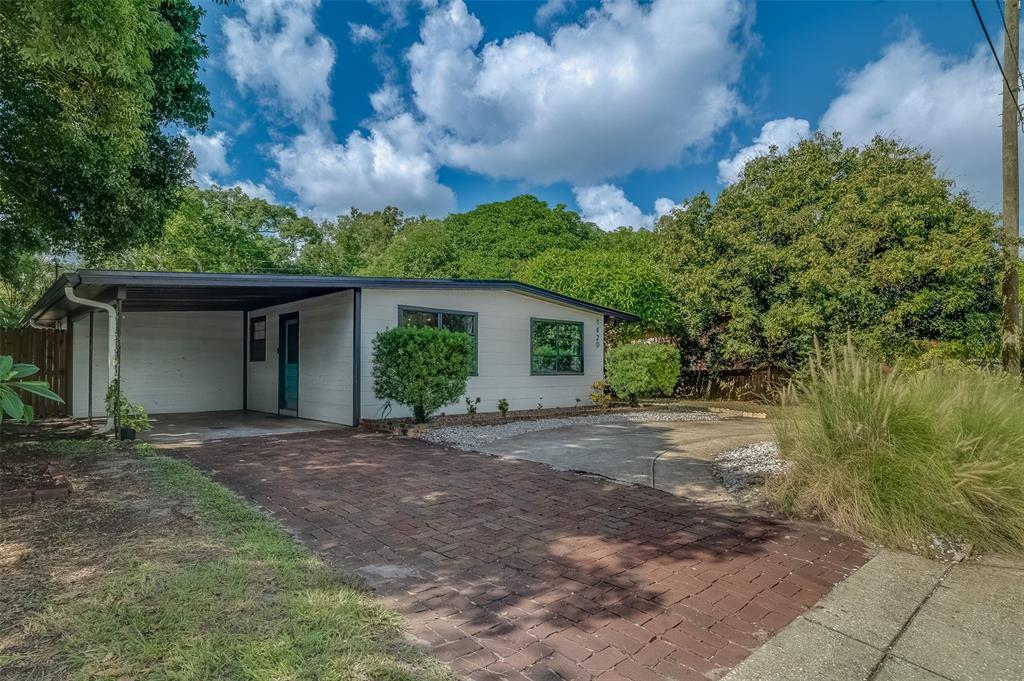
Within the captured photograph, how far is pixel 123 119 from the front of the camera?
5172 millimetres

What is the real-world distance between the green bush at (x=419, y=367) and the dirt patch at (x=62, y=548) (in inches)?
153

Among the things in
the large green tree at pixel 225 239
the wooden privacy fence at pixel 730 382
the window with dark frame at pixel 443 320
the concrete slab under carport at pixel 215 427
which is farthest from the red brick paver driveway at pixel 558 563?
the large green tree at pixel 225 239

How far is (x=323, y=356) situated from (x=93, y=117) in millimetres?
5234

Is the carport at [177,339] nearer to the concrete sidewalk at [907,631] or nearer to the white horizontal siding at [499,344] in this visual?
the white horizontal siding at [499,344]

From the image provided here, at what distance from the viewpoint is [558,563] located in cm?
312

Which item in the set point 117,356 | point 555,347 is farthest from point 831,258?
point 117,356

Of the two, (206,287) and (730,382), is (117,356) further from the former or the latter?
(730,382)

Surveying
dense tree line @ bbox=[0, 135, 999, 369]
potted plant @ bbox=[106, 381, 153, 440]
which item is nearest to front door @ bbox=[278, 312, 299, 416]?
dense tree line @ bbox=[0, 135, 999, 369]

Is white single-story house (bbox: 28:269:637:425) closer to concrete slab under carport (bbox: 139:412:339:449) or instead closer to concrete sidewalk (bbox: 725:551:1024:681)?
concrete slab under carport (bbox: 139:412:339:449)

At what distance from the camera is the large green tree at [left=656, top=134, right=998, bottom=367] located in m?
11.1

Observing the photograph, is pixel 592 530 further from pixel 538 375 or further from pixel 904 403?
pixel 538 375

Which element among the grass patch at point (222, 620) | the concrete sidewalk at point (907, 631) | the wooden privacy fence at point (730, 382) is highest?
the wooden privacy fence at point (730, 382)

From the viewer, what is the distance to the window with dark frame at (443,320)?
31.8 feet

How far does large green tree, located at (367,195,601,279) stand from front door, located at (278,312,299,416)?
15143 millimetres
